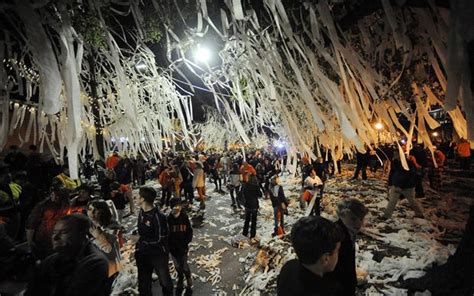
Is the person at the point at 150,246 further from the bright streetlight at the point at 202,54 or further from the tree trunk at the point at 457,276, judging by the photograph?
the tree trunk at the point at 457,276

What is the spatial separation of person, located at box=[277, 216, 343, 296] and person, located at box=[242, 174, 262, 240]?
6.04m

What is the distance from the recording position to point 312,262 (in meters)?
2.04

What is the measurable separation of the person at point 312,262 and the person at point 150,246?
2941 millimetres

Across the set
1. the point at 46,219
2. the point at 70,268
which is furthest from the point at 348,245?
the point at 46,219

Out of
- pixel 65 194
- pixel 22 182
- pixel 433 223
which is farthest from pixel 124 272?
pixel 433 223

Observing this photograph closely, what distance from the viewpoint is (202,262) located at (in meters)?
6.79

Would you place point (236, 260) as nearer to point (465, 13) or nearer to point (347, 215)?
point (347, 215)

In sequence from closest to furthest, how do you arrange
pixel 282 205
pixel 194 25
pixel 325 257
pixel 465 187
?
pixel 325 257 < pixel 194 25 < pixel 282 205 < pixel 465 187

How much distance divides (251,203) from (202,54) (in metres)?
5.64

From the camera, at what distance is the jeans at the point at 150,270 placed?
183 inches

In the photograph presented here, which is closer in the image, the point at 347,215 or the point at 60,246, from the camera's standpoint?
the point at 60,246

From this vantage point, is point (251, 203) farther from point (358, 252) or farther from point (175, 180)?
point (175, 180)

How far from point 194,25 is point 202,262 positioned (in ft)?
17.3

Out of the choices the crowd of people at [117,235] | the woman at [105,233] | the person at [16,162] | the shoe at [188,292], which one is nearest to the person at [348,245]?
the crowd of people at [117,235]
